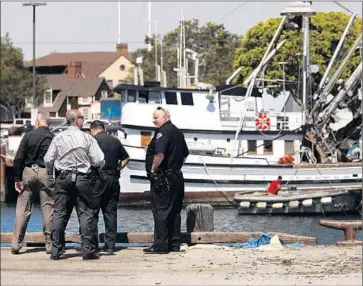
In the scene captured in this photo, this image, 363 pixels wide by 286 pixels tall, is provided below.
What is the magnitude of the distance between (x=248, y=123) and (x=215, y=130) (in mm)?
1464

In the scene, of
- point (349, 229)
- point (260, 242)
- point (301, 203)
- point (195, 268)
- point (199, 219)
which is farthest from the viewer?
point (301, 203)

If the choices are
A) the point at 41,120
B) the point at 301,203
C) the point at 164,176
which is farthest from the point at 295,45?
the point at 41,120

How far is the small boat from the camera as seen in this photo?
3494 cm

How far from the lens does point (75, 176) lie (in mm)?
11719

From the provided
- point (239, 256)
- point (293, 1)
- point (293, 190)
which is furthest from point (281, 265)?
point (293, 1)

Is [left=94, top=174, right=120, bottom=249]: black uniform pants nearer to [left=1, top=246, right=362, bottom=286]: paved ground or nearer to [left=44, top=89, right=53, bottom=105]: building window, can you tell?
[left=1, top=246, right=362, bottom=286]: paved ground

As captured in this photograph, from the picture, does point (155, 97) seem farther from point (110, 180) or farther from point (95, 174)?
point (95, 174)

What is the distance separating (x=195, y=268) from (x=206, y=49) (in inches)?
2438

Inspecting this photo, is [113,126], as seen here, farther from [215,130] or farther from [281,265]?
[281,265]

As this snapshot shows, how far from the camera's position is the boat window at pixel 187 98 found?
40.0 metres

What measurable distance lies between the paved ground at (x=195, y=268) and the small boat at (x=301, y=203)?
71.7ft

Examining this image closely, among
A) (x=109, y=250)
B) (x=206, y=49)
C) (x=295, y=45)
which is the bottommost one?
(x=109, y=250)

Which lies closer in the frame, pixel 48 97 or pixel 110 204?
pixel 110 204

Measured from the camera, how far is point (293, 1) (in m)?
41.8
